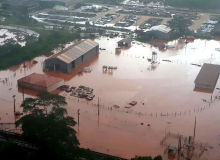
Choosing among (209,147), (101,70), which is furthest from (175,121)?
(101,70)

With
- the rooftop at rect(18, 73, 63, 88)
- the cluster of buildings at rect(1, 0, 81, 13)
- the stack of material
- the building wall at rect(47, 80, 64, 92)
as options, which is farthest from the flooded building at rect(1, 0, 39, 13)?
the stack of material

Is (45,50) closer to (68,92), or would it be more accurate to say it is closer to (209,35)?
(68,92)

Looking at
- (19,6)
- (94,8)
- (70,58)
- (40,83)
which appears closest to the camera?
(40,83)

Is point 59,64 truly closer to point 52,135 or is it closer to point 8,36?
point 52,135

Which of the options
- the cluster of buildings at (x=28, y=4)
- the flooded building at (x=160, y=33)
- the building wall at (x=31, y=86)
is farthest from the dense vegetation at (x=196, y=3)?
the building wall at (x=31, y=86)

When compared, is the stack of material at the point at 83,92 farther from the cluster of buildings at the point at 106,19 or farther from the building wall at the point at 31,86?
the cluster of buildings at the point at 106,19

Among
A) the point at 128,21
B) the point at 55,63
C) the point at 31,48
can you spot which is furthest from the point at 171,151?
the point at 128,21
